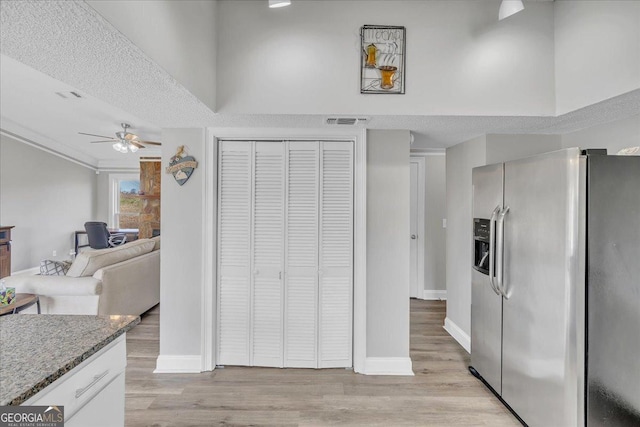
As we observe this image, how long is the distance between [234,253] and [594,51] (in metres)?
2.90

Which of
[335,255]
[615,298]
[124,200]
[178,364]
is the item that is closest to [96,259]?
[178,364]

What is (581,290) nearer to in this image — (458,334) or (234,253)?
(458,334)

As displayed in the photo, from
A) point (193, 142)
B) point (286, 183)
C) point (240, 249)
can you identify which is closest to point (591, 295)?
point (286, 183)

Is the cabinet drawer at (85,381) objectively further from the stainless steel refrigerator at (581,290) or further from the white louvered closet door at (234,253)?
the stainless steel refrigerator at (581,290)

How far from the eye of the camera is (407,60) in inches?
86.0

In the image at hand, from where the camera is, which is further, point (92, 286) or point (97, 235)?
point (97, 235)

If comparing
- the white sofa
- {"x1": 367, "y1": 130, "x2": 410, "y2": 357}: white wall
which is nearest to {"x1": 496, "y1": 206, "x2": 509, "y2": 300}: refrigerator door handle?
{"x1": 367, "y1": 130, "x2": 410, "y2": 357}: white wall

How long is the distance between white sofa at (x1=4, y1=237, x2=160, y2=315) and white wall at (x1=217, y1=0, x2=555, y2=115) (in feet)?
7.27

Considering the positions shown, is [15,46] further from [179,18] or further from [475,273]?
[475,273]

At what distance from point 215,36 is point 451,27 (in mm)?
1636

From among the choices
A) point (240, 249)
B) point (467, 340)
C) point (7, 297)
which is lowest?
point (467, 340)

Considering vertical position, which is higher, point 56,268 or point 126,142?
point 126,142

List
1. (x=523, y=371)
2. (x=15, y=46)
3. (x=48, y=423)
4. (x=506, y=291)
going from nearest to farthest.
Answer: (x=48, y=423)
(x=15, y=46)
(x=523, y=371)
(x=506, y=291)

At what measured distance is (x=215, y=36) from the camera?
2.14 m
